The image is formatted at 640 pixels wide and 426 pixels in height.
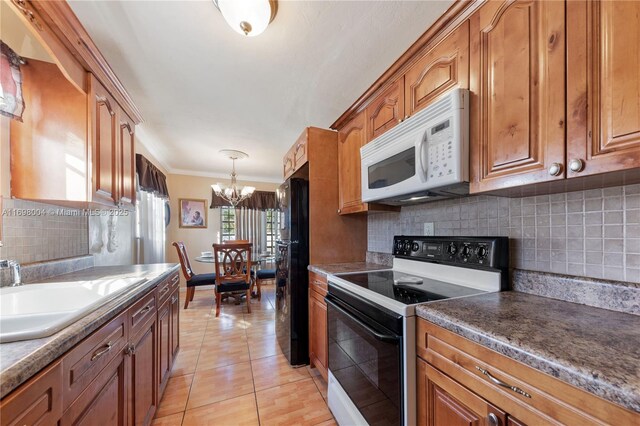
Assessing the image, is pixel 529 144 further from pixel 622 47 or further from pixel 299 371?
pixel 299 371

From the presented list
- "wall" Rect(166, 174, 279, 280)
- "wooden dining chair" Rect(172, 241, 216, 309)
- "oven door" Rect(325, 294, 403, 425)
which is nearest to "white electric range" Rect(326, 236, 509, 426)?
"oven door" Rect(325, 294, 403, 425)

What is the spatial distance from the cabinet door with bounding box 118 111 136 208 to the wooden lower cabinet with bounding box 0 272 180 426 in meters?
0.75

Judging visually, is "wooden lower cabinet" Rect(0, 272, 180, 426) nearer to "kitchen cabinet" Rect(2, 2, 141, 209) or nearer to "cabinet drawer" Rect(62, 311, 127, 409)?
"cabinet drawer" Rect(62, 311, 127, 409)

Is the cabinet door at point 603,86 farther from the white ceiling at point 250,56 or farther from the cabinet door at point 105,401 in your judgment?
the cabinet door at point 105,401

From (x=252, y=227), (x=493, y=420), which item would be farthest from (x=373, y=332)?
(x=252, y=227)

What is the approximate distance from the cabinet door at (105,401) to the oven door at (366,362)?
1021 millimetres

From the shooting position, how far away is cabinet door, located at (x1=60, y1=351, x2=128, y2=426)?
0.72 meters

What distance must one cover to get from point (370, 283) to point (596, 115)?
43.1 inches

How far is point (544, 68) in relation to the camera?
82cm

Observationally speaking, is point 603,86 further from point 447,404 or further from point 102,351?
point 102,351

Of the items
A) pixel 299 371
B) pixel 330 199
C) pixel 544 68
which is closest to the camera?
pixel 544 68

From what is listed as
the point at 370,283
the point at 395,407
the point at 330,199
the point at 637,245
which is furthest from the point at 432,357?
the point at 330,199

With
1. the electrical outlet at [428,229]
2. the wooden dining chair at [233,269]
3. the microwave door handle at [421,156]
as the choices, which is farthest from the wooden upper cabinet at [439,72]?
the wooden dining chair at [233,269]

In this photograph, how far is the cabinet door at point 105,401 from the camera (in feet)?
2.37
